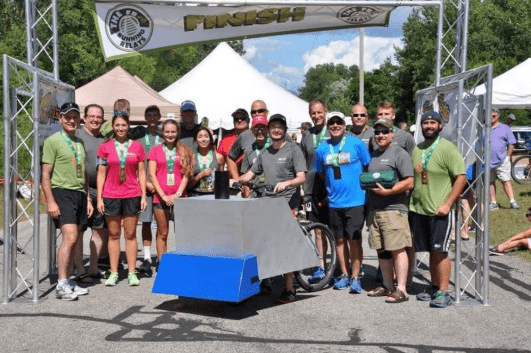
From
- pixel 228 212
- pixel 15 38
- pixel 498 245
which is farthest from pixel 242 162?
pixel 15 38

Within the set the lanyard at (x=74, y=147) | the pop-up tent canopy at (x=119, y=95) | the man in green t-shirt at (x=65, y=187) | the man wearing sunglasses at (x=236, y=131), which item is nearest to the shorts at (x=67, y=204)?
the man in green t-shirt at (x=65, y=187)

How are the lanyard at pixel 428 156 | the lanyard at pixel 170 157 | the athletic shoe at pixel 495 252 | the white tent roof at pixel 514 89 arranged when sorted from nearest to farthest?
the lanyard at pixel 428 156, the lanyard at pixel 170 157, the athletic shoe at pixel 495 252, the white tent roof at pixel 514 89

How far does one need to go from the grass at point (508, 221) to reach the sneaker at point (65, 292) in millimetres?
6312

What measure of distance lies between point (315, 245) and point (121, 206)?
2.33 metres

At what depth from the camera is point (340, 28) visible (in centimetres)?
885

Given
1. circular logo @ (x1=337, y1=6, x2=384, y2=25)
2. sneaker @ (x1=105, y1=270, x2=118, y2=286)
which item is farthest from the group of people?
circular logo @ (x1=337, y1=6, x2=384, y2=25)

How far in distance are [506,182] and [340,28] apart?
761 centimetres

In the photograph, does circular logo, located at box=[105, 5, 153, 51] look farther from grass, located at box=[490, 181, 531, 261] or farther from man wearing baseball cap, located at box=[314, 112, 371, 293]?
grass, located at box=[490, 181, 531, 261]

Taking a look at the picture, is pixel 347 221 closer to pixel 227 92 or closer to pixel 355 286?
pixel 355 286

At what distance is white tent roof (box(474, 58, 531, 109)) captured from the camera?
63.7 feet

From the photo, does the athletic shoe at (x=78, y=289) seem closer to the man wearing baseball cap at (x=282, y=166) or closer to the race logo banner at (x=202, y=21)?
the man wearing baseball cap at (x=282, y=166)

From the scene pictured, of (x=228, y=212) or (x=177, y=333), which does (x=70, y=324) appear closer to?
(x=177, y=333)

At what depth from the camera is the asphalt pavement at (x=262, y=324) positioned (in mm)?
5336

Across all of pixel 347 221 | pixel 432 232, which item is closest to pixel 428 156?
pixel 432 232
